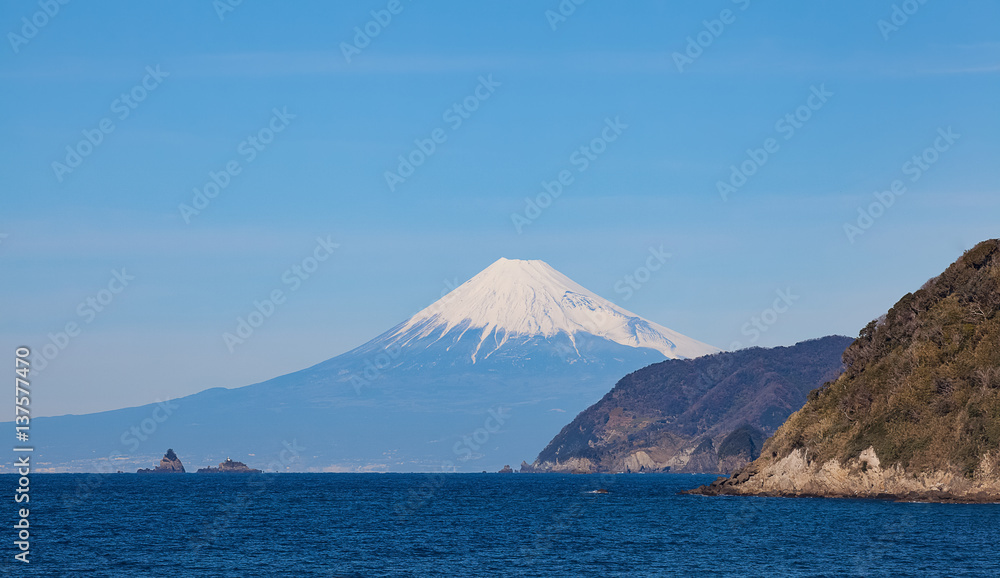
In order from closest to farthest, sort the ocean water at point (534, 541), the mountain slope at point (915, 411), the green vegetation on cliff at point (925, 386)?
the ocean water at point (534, 541)
the mountain slope at point (915, 411)
the green vegetation on cliff at point (925, 386)

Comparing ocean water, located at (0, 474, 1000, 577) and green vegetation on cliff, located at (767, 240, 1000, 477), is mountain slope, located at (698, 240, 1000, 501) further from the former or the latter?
ocean water, located at (0, 474, 1000, 577)

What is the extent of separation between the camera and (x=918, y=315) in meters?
102

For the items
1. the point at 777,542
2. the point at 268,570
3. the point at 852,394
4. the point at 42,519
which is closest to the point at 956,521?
the point at 777,542

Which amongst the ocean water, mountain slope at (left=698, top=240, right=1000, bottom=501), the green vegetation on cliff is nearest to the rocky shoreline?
mountain slope at (left=698, top=240, right=1000, bottom=501)

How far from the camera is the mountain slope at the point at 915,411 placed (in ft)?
273

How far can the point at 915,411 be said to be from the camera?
89.8 m

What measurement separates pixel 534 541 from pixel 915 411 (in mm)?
39071

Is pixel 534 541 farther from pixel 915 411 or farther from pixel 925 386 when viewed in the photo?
pixel 925 386

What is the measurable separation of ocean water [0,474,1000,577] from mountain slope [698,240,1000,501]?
3.10 m

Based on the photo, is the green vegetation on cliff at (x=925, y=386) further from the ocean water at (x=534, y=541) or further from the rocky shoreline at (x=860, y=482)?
the ocean water at (x=534, y=541)

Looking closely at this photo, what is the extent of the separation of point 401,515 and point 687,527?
30.4 metres

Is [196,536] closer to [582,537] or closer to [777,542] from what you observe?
[582,537]

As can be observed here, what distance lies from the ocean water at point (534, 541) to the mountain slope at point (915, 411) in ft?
10.2

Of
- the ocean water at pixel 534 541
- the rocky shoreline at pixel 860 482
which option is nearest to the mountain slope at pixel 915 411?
the rocky shoreline at pixel 860 482
